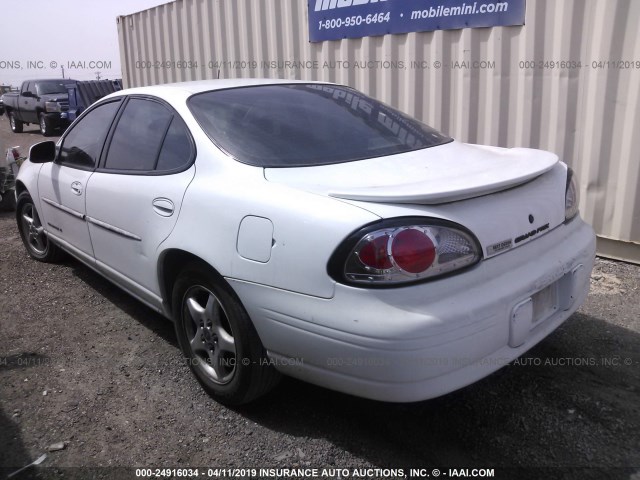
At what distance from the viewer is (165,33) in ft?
30.0

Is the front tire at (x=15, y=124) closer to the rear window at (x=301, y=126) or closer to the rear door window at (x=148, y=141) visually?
the rear door window at (x=148, y=141)

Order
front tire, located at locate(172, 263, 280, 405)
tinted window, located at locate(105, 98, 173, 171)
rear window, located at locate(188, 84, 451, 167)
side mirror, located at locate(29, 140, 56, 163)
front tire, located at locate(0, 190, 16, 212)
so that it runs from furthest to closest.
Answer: front tire, located at locate(0, 190, 16, 212) < side mirror, located at locate(29, 140, 56, 163) < tinted window, located at locate(105, 98, 173, 171) < rear window, located at locate(188, 84, 451, 167) < front tire, located at locate(172, 263, 280, 405)

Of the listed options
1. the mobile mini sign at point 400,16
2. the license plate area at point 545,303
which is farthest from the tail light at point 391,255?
the mobile mini sign at point 400,16

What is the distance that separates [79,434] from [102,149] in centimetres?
178

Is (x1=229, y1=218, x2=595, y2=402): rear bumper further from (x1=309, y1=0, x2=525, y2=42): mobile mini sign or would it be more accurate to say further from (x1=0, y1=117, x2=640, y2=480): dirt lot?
(x1=309, y1=0, x2=525, y2=42): mobile mini sign

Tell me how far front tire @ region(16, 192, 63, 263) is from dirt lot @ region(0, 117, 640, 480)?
4.58 feet

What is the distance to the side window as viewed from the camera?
3742 mm

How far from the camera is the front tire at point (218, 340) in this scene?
8.24 ft

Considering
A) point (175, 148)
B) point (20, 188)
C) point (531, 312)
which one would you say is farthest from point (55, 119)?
point (531, 312)

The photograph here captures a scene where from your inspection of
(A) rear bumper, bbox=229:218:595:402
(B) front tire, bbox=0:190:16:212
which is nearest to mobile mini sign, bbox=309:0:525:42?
(A) rear bumper, bbox=229:218:595:402

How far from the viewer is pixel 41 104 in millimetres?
17797

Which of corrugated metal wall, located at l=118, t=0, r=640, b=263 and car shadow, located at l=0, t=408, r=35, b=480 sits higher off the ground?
corrugated metal wall, located at l=118, t=0, r=640, b=263

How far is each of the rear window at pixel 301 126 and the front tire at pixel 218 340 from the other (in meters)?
0.61

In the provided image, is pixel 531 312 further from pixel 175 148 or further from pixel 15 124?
pixel 15 124
